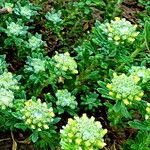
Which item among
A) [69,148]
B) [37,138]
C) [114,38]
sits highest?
[114,38]

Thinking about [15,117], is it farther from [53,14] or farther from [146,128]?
[53,14]

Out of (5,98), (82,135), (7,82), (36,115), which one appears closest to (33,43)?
(7,82)

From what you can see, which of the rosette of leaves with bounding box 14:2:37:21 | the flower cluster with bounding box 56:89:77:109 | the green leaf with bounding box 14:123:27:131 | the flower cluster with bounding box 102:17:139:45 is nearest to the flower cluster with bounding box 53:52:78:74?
the flower cluster with bounding box 56:89:77:109

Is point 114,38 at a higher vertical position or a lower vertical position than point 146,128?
higher

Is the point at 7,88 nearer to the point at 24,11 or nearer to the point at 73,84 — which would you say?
the point at 73,84

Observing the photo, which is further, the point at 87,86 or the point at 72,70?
the point at 87,86

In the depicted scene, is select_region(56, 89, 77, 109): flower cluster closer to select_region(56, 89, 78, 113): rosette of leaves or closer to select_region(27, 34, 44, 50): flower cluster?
select_region(56, 89, 78, 113): rosette of leaves

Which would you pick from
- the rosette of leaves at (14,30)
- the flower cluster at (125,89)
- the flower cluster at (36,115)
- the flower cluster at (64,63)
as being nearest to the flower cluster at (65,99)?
the flower cluster at (64,63)

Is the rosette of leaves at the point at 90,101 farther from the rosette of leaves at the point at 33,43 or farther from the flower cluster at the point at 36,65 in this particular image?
the rosette of leaves at the point at 33,43

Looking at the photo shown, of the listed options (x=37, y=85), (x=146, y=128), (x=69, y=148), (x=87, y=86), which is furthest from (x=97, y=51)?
(x=69, y=148)
